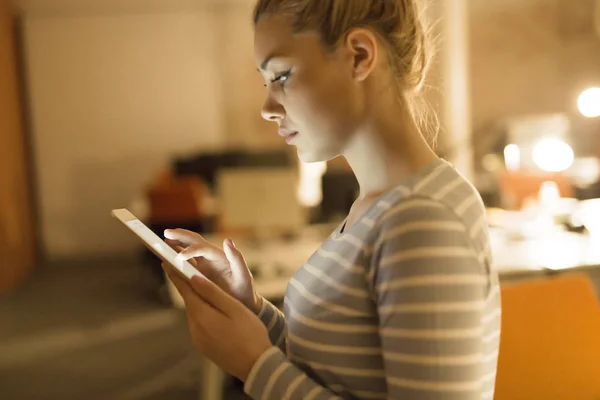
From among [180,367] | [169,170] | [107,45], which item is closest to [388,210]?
[180,367]

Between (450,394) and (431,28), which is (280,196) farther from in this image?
(450,394)

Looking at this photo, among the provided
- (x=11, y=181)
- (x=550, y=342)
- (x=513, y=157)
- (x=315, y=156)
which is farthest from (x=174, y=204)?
Result: (x=315, y=156)

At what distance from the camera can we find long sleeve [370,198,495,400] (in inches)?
22.4

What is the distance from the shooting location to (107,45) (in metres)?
6.09

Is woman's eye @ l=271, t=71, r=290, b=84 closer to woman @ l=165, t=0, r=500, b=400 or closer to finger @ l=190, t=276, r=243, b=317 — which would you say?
woman @ l=165, t=0, r=500, b=400

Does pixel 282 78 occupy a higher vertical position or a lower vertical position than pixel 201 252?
higher

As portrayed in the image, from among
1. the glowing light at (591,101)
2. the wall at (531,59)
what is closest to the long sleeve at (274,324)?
the glowing light at (591,101)

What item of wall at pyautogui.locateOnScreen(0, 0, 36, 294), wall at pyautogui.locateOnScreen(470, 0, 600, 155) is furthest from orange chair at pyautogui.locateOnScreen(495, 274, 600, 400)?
wall at pyautogui.locateOnScreen(470, 0, 600, 155)

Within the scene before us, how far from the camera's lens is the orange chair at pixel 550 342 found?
3.80 ft

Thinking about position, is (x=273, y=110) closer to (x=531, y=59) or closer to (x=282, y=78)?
(x=282, y=78)

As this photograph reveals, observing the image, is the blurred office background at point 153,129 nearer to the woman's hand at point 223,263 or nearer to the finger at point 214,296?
the woman's hand at point 223,263

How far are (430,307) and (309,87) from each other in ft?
0.96

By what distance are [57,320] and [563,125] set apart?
4.16 m

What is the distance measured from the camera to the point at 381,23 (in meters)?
0.70
